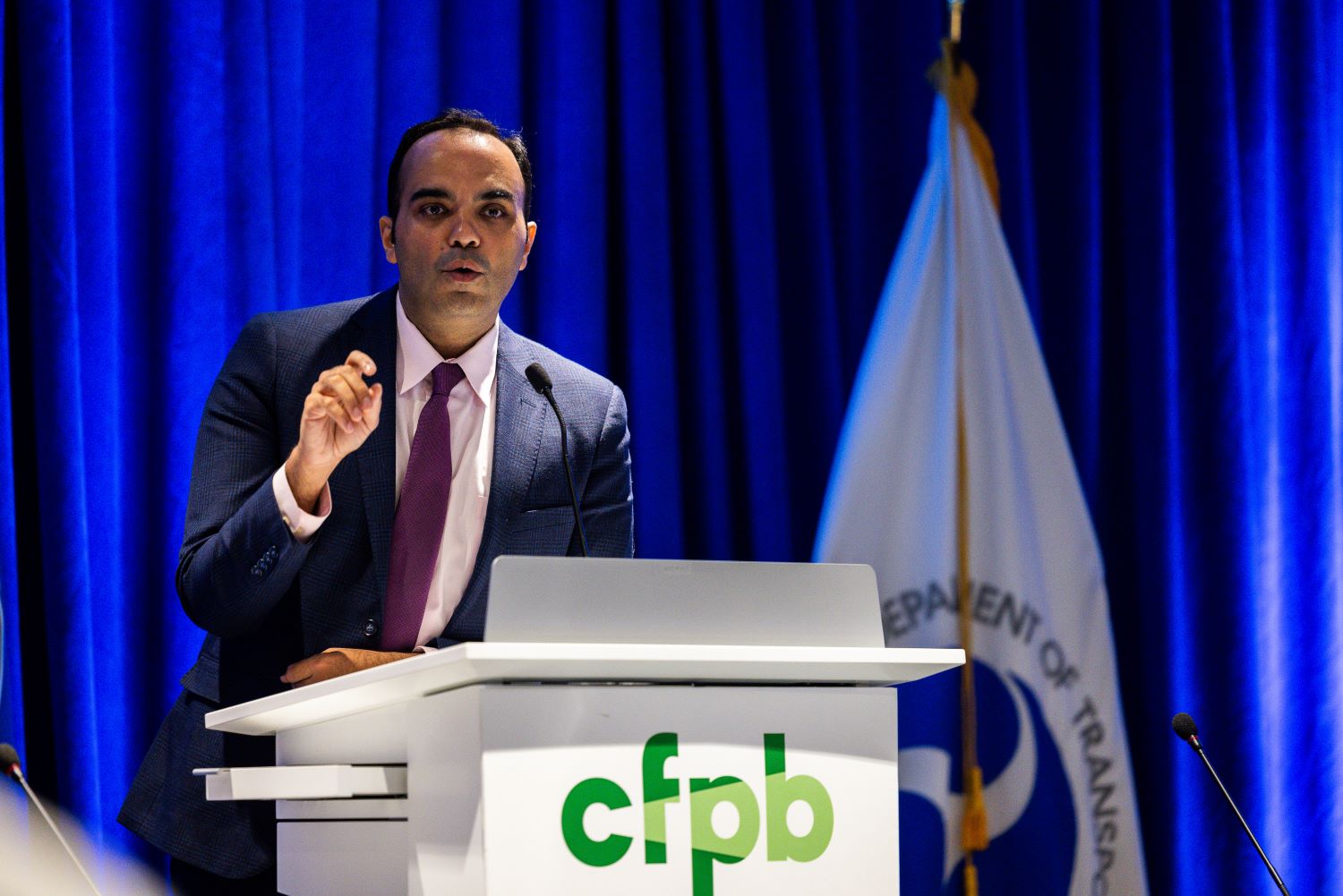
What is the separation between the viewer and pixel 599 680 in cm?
154

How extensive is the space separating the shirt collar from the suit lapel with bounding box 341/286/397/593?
0.05 feet

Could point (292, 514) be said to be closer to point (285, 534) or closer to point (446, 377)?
point (285, 534)

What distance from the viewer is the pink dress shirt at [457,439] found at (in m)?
2.22

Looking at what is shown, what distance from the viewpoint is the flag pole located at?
11.3 feet

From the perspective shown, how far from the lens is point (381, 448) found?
2.22 m

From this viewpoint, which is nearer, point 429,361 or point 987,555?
point 429,361

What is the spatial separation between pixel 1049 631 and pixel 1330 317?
3.64ft

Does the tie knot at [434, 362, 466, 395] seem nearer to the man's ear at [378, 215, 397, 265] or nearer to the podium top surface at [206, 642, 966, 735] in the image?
the man's ear at [378, 215, 397, 265]

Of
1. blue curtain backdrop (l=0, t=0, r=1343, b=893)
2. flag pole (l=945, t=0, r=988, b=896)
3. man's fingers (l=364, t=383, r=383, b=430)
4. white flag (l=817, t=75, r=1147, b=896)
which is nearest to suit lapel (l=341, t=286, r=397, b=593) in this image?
man's fingers (l=364, t=383, r=383, b=430)

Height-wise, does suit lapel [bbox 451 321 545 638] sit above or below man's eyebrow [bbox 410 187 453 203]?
below

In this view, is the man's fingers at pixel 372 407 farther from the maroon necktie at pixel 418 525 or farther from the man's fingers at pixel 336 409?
the maroon necktie at pixel 418 525

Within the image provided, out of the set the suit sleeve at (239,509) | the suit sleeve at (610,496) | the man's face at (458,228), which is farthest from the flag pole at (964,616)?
the suit sleeve at (239,509)

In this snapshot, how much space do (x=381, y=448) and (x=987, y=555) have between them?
1795 millimetres

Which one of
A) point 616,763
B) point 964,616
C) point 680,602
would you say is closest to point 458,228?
point 680,602
